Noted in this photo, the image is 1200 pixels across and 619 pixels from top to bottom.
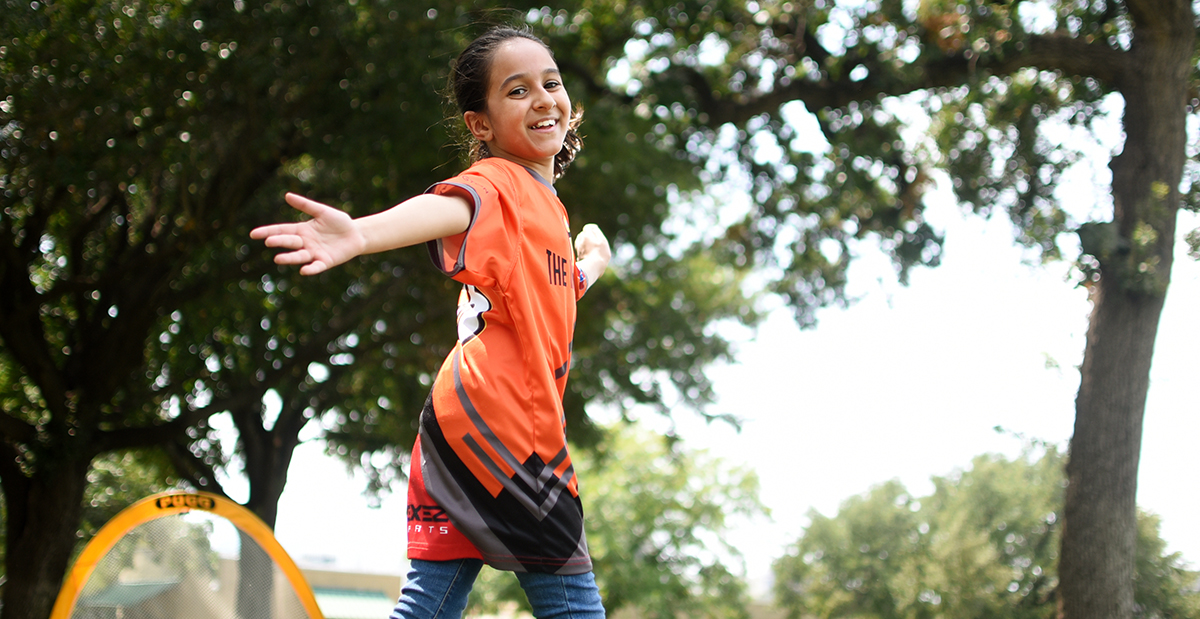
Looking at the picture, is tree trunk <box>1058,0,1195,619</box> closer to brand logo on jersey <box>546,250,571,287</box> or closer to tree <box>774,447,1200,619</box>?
tree <box>774,447,1200,619</box>

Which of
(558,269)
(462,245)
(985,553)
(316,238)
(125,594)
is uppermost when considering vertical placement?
(985,553)

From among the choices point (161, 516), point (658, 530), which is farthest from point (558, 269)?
point (658, 530)

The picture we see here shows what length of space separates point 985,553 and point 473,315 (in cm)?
822

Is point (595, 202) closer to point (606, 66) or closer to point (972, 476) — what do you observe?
point (606, 66)

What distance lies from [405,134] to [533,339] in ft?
26.5

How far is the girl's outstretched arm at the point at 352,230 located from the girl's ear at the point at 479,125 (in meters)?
0.40

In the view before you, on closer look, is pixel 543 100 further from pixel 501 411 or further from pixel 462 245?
pixel 501 411

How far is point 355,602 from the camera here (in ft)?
39.5

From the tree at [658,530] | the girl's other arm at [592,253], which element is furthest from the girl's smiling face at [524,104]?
the tree at [658,530]

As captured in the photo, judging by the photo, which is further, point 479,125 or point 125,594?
point 125,594

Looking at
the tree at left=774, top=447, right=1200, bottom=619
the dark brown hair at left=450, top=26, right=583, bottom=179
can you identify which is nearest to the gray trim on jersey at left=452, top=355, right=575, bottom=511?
the dark brown hair at left=450, top=26, right=583, bottom=179

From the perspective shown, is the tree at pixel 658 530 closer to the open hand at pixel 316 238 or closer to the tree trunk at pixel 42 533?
the tree trunk at pixel 42 533

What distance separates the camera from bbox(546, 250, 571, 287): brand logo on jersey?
6.25 ft

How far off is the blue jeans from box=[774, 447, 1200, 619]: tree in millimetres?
6190
